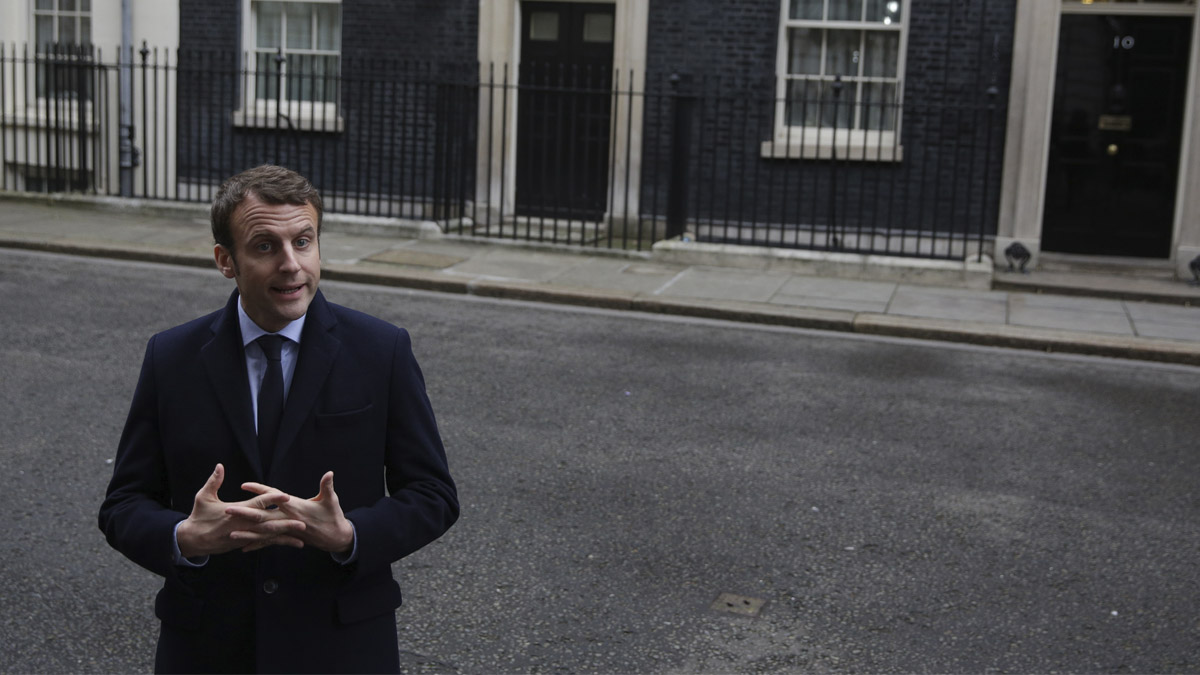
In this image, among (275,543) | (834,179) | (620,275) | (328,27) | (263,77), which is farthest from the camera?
(263,77)

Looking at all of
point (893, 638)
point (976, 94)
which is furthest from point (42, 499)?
point (976, 94)

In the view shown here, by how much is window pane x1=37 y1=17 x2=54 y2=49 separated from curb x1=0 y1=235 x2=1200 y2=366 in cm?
586

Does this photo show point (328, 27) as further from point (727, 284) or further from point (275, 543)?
point (275, 543)

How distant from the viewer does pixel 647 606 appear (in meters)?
4.94

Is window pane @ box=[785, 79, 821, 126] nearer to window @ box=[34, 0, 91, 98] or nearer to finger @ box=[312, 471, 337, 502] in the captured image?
window @ box=[34, 0, 91, 98]

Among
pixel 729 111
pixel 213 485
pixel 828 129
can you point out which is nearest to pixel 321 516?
pixel 213 485

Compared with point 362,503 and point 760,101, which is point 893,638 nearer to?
point 362,503

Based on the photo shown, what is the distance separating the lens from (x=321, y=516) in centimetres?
234

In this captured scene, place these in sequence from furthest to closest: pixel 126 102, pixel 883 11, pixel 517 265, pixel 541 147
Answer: pixel 126 102 → pixel 541 147 → pixel 883 11 → pixel 517 265

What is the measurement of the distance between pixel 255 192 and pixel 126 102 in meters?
14.5

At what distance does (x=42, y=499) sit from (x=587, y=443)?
8.67 ft

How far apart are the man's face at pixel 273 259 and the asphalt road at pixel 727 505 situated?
222cm

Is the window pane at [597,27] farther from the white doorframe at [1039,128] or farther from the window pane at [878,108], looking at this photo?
the white doorframe at [1039,128]

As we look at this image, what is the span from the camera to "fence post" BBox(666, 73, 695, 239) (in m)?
13.6
